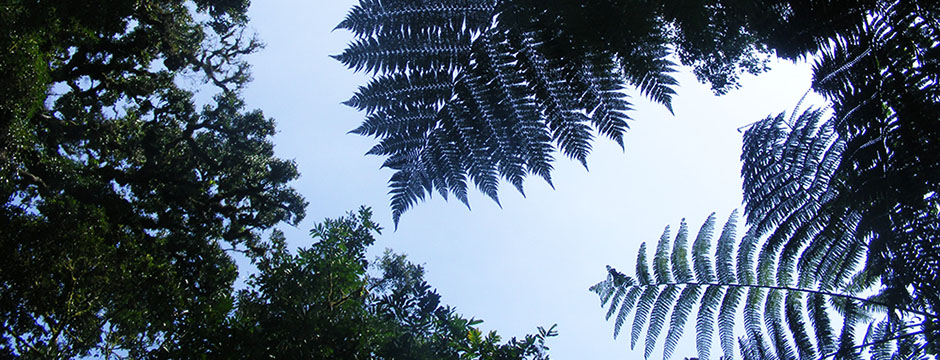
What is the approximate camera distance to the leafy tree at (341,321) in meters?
3.96

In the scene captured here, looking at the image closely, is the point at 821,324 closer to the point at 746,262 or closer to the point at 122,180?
the point at 746,262

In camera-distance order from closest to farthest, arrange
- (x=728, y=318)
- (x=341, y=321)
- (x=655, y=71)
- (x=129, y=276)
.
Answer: (x=655, y=71), (x=728, y=318), (x=341, y=321), (x=129, y=276)

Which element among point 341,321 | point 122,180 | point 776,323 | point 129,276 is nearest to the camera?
point 776,323

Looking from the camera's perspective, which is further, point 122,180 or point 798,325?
point 122,180

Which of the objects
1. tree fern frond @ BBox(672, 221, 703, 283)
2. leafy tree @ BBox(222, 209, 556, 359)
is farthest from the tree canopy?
tree fern frond @ BBox(672, 221, 703, 283)

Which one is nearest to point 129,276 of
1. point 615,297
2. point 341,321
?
point 341,321

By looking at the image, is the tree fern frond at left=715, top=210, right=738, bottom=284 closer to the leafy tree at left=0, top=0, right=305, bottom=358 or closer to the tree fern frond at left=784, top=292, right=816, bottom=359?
the tree fern frond at left=784, top=292, right=816, bottom=359

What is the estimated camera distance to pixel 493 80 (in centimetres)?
211

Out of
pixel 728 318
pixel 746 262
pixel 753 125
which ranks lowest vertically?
pixel 728 318

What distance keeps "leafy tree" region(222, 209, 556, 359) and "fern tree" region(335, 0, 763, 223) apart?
2227 millimetres

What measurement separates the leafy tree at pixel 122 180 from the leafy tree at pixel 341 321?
46 cm

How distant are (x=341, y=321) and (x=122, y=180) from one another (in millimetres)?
9721

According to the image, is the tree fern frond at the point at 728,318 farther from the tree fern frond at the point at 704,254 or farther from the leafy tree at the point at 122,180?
the leafy tree at the point at 122,180

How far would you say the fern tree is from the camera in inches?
73.0
